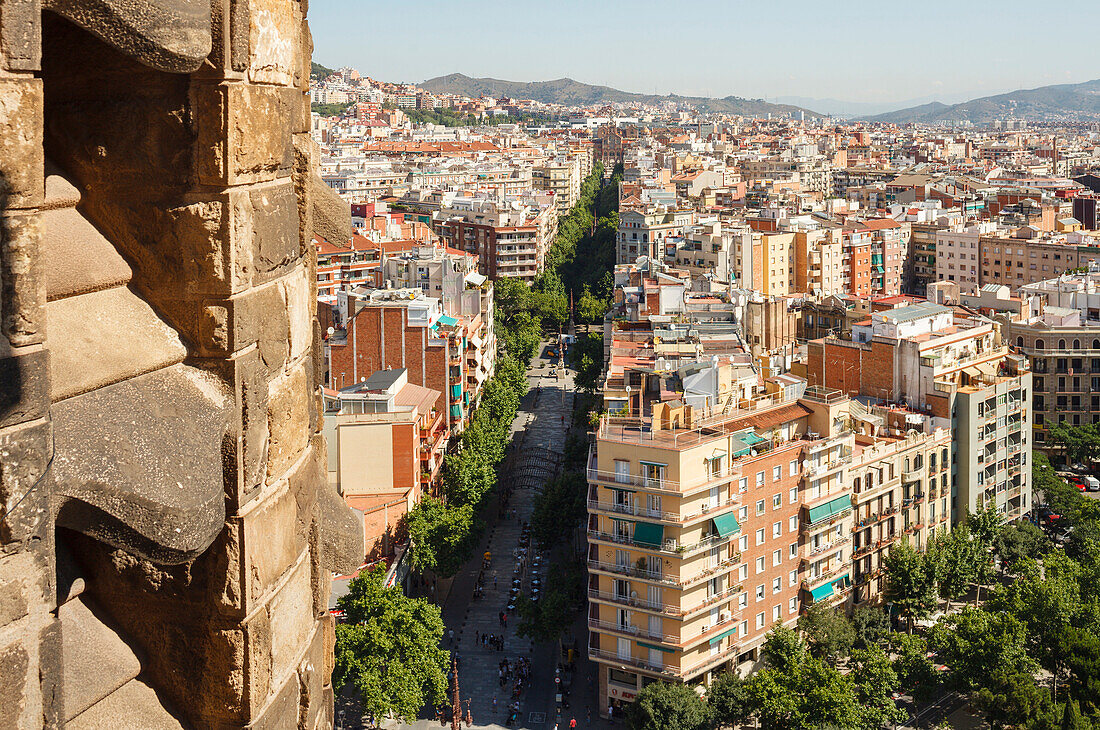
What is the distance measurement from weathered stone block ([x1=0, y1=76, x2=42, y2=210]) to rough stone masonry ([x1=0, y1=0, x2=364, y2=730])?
0.02 m

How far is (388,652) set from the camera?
21609mm

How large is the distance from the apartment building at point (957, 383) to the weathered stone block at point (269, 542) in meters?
28.1

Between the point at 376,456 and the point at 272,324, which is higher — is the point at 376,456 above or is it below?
below

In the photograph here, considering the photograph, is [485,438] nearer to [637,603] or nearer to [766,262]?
→ [637,603]

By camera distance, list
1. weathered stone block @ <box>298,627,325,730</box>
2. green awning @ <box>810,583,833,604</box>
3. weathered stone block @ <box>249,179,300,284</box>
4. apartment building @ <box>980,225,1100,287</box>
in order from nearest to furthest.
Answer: weathered stone block @ <box>249,179,300,284</box> < weathered stone block @ <box>298,627,325,730</box> < green awning @ <box>810,583,833,604</box> < apartment building @ <box>980,225,1100,287</box>

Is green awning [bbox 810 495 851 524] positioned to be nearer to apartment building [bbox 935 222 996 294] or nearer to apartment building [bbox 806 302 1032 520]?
apartment building [bbox 806 302 1032 520]

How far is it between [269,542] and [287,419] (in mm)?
276

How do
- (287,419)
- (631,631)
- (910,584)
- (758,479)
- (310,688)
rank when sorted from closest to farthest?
1. (287,419)
2. (310,688)
3. (631,631)
4. (758,479)
5. (910,584)

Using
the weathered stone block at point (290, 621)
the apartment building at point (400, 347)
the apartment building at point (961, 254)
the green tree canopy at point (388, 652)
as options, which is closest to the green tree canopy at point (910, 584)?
the green tree canopy at point (388, 652)

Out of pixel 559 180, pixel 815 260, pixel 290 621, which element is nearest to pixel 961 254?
pixel 815 260

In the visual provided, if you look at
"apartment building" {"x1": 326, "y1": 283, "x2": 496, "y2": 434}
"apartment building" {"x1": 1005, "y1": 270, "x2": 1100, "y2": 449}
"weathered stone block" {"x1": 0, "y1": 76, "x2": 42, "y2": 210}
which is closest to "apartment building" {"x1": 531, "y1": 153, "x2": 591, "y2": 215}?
"apartment building" {"x1": 1005, "y1": 270, "x2": 1100, "y2": 449}

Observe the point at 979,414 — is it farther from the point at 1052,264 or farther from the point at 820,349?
the point at 1052,264

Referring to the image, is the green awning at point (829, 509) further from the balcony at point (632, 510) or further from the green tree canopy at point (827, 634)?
the balcony at point (632, 510)

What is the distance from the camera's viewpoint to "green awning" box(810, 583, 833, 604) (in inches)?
956
